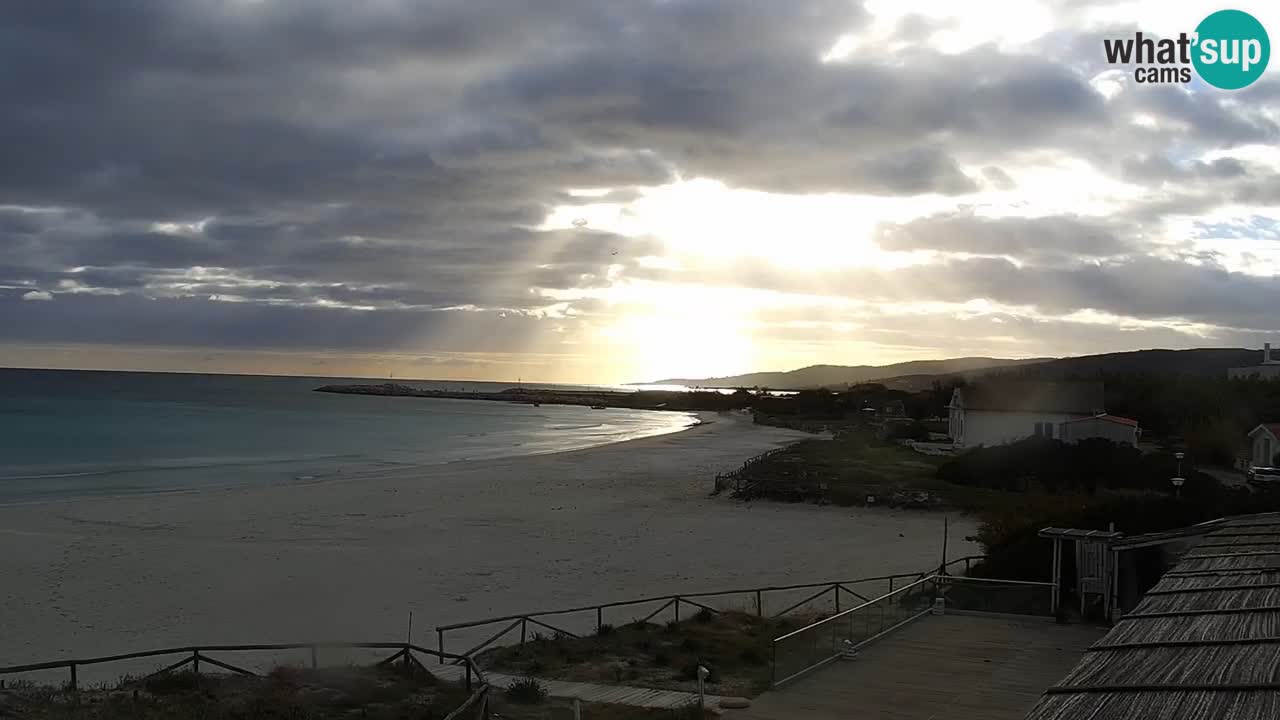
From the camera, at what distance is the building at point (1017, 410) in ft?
169

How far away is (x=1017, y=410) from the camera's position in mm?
53094

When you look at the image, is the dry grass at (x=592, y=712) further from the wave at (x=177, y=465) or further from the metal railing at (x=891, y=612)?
the wave at (x=177, y=465)

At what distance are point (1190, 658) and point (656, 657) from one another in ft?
32.6

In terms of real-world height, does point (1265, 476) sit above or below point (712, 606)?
above

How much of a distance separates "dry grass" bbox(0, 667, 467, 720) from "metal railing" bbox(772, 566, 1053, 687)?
441cm

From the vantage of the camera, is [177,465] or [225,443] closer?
[177,465]

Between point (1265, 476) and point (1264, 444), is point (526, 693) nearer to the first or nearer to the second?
point (1265, 476)

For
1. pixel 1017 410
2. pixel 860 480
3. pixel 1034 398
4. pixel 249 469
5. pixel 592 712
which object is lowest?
pixel 249 469

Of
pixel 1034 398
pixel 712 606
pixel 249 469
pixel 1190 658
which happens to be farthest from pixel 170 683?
pixel 1034 398

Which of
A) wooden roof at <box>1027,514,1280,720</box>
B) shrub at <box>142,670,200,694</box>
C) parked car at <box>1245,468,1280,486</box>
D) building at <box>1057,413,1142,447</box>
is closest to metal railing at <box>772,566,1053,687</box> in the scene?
wooden roof at <box>1027,514,1280,720</box>

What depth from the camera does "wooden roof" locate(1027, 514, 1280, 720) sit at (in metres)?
5.60

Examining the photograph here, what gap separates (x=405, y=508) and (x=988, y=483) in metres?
23.2

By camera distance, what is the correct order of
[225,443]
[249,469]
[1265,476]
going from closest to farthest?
[1265,476], [249,469], [225,443]

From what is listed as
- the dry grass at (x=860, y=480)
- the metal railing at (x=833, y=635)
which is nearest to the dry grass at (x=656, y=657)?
the metal railing at (x=833, y=635)
